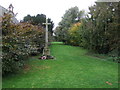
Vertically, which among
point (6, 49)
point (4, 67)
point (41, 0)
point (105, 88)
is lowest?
point (105, 88)

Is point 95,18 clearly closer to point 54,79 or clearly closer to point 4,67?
point 54,79

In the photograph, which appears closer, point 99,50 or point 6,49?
point 6,49

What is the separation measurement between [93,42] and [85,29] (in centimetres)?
151

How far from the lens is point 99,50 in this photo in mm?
11414

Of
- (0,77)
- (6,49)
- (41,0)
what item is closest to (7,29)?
(6,49)

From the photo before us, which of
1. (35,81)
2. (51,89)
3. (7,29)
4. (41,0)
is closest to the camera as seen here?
(51,89)

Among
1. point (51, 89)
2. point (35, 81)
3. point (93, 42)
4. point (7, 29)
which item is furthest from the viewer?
point (93, 42)

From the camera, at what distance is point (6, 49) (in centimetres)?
435

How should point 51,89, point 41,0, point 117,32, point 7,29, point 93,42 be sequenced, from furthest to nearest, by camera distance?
point 93,42
point 41,0
point 117,32
point 7,29
point 51,89

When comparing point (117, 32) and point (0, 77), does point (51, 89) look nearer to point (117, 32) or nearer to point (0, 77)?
point (0, 77)

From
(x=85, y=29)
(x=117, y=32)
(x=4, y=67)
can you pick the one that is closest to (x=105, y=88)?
(x=4, y=67)

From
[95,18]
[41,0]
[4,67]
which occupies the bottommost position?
[4,67]

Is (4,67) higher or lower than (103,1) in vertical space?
lower

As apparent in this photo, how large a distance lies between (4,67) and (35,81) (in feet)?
3.82
